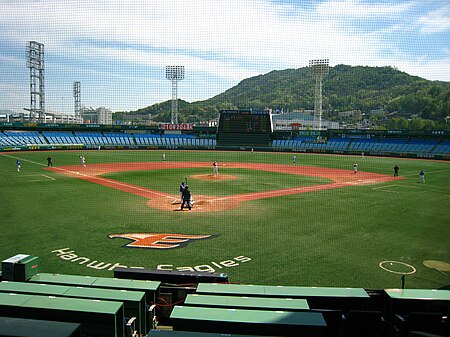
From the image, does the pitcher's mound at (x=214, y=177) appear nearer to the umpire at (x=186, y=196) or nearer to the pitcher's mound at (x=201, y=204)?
the pitcher's mound at (x=201, y=204)

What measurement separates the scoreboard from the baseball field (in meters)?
25.9

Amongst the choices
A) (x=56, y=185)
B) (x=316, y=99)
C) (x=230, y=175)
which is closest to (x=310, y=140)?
(x=316, y=99)

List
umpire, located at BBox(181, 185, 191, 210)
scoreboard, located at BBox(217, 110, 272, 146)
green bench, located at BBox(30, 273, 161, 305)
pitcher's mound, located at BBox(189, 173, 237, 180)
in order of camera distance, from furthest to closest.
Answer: scoreboard, located at BBox(217, 110, 272, 146) → pitcher's mound, located at BBox(189, 173, 237, 180) → umpire, located at BBox(181, 185, 191, 210) → green bench, located at BBox(30, 273, 161, 305)

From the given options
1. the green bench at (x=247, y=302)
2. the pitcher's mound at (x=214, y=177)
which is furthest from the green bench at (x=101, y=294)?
the pitcher's mound at (x=214, y=177)

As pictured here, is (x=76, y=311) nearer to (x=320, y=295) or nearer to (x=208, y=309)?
(x=208, y=309)

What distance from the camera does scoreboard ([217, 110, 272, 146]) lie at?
46.3 meters

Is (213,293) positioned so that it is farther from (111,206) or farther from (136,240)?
(111,206)

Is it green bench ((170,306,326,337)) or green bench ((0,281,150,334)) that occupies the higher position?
green bench ((170,306,326,337))

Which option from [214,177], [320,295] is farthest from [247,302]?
[214,177]

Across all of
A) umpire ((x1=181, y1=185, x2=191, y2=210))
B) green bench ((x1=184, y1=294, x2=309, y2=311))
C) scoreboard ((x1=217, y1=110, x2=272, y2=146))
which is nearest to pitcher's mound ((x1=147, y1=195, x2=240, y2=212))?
umpire ((x1=181, y1=185, x2=191, y2=210))

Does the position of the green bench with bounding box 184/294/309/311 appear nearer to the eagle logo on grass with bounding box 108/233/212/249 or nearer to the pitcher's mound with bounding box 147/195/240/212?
the eagle logo on grass with bounding box 108/233/212/249

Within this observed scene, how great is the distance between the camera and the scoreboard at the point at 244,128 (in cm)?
4634

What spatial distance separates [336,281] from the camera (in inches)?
306

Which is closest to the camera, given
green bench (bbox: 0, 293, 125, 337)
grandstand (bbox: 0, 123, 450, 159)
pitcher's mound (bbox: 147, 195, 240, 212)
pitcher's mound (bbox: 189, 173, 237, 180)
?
green bench (bbox: 0, 293, 125, 337)
